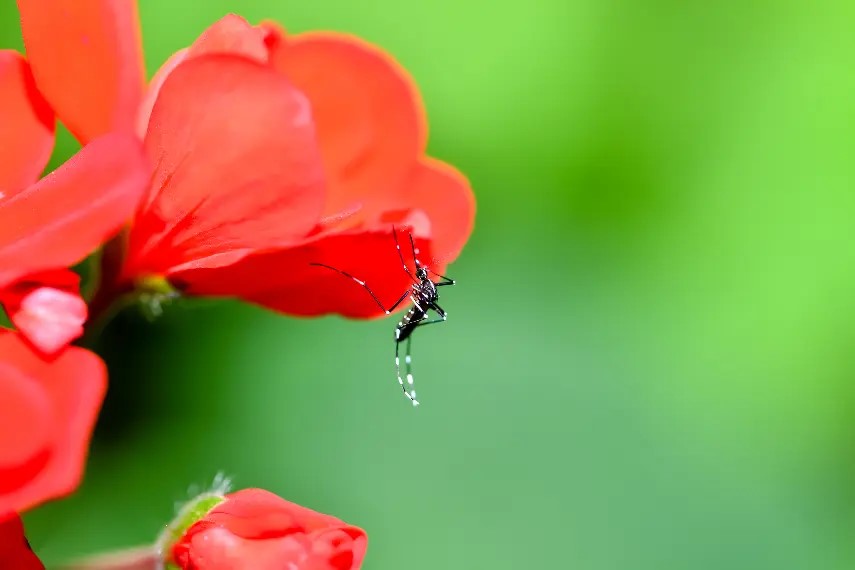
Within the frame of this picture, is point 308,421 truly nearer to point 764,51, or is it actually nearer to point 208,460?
point 208,460

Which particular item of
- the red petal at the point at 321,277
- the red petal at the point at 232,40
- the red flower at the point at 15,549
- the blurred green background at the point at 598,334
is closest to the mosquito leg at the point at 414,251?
the red petal at the point at 321,277

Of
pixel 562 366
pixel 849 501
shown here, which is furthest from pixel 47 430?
pixel 849 501

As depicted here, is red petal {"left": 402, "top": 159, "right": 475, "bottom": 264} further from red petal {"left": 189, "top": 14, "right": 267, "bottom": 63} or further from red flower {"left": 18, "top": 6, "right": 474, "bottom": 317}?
red petal {"left": 189, "top": 14, "right": 267, "bottom": 63}

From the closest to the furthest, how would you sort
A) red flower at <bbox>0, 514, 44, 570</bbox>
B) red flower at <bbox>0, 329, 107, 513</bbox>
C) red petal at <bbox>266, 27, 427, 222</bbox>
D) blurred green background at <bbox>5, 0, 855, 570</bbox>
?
red flower at <bbox>0, 329, 107, 513</bbox> < red flower at <bbox>0, 514, 44, 570</bbox> < red petal at <bbox>266, 27, 427, 222</bbox> < blurred green background at <bbox>5, 0, 855, 570</bbox>

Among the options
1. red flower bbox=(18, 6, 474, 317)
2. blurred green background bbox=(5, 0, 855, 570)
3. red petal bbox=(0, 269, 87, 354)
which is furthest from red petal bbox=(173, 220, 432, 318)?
blurred green background bbox=(5, 0, 855, 570)

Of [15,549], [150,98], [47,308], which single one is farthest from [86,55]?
[15,549]

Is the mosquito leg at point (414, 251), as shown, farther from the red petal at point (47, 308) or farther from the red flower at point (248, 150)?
the red petal at point (47, 308)

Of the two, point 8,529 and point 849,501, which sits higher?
point 8,529
